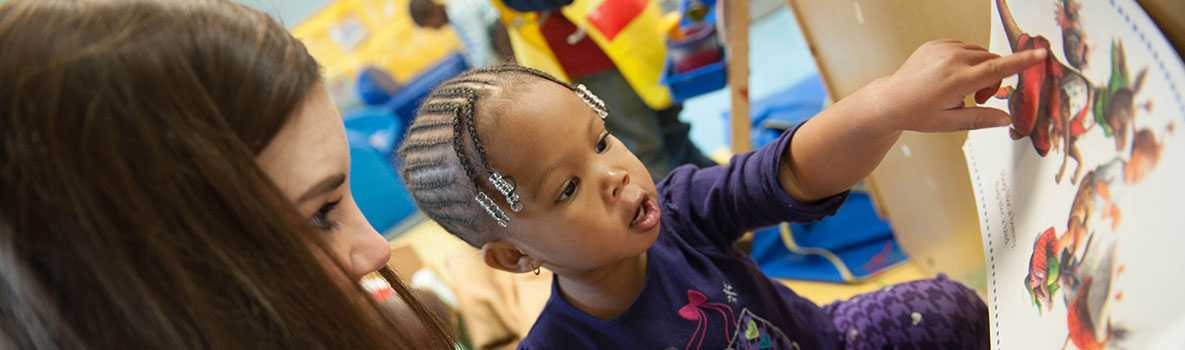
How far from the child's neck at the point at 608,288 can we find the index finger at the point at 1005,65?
33 cm

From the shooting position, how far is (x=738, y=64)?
1.12m

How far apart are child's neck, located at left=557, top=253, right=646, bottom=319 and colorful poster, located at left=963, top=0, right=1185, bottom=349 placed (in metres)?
0.30

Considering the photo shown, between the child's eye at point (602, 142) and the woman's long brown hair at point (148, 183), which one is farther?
the child's eye at point (602, 142)

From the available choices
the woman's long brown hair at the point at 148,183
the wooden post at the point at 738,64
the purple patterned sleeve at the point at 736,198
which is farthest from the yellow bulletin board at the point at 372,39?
the woman's long brown hair at the point at 148,183

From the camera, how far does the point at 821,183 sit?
712 mm

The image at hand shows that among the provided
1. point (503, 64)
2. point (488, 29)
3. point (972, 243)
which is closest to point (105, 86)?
point (503, 64)

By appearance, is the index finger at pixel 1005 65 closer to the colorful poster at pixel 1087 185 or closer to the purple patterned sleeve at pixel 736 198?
the colorful poster at pixel 1087 185

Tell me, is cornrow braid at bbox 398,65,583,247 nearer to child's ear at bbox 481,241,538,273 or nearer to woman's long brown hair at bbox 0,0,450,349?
child's ear at bbox 481,241,538,273

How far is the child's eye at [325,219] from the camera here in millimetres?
555

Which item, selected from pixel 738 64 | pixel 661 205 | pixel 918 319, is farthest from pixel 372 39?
pixel 918 319

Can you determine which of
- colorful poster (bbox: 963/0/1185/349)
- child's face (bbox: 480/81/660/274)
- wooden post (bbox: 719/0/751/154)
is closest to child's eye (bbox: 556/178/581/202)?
child's face (bbox: 480/81/660/274)

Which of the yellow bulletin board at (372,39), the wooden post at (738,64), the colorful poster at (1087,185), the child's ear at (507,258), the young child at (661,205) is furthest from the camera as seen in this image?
the yellow bulletin board at (372,39)

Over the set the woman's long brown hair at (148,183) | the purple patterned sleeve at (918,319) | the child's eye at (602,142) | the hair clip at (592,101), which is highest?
the woman's long brown hair at (148,183)

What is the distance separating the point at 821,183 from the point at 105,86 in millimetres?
482
